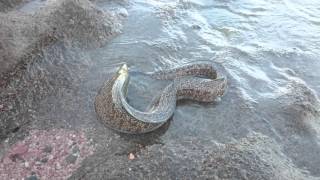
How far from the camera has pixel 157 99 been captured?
21.7ft

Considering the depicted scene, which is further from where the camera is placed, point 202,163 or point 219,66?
point 219,66

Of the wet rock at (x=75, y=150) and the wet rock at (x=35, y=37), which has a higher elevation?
the wet rock at (x=35, y=37)

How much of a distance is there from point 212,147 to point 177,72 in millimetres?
1992

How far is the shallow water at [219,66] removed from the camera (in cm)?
608

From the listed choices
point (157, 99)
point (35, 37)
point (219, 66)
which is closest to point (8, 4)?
point (35, 37)

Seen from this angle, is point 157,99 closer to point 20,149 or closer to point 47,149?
point 47,149

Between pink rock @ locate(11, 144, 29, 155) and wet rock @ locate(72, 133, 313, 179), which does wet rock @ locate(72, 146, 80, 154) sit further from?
pink rock @ locate(11, 144, 29, 155)

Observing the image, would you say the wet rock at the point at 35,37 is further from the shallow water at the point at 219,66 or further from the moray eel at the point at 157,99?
the moray eel at the point at 157,99

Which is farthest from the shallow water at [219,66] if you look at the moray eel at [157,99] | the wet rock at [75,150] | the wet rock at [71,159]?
the wet rock at [71,159]

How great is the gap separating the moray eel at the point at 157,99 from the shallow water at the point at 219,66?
0.15 meters

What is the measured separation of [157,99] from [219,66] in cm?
164

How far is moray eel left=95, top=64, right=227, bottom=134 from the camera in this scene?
5.86 metres

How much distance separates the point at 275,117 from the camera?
6.53 meters

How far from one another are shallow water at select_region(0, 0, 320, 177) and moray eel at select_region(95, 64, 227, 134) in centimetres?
15
